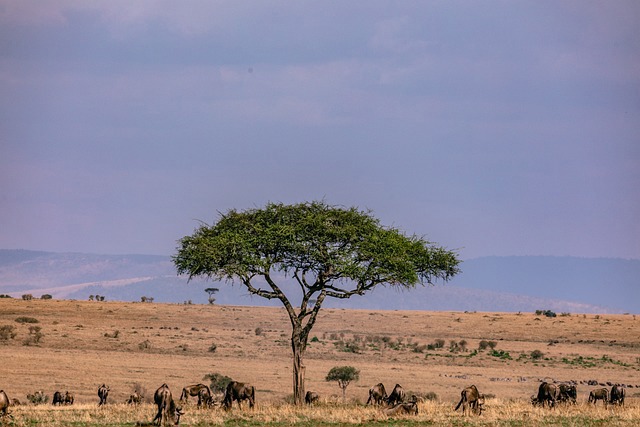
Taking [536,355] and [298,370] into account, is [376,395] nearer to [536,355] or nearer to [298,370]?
[298,370]

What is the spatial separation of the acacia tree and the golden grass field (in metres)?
4.67

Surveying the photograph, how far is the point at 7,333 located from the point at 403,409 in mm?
48831

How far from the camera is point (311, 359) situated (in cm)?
6988

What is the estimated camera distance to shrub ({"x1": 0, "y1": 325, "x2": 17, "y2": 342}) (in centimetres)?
7369

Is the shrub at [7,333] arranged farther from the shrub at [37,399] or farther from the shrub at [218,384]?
the shrub at [37,399]

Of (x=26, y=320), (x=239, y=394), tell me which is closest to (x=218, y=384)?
(x=239, y=394)

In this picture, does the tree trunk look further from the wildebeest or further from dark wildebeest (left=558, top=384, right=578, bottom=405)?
dark wildebeest (left=558, top=384, right=578, bottom=405)

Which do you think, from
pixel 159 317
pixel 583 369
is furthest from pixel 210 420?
pixel 159 317

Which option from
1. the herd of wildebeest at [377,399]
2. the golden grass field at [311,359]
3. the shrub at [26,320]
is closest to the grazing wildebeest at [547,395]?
the herd of wildebeest at [377,399]

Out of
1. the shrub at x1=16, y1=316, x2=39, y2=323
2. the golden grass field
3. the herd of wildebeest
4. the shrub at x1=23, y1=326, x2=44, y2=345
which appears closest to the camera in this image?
the herd of wildebeest

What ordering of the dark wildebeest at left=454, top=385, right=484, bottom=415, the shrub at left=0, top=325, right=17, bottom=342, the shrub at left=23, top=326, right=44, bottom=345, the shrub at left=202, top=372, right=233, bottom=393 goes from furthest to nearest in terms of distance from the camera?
the shrub at left=0, top=325, right=17, bottom=342 < the shrub at left=23, top=326, right=44, bottom=345 < the shrub at left=202, top=372, right=233, bottom=393 < the dark wildebeest at left=454, top=385, right=484, bottom=415

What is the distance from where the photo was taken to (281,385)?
54312mm

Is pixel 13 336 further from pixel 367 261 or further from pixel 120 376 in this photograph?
pixel 367 261

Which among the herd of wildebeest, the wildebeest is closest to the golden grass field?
the wildebeest
